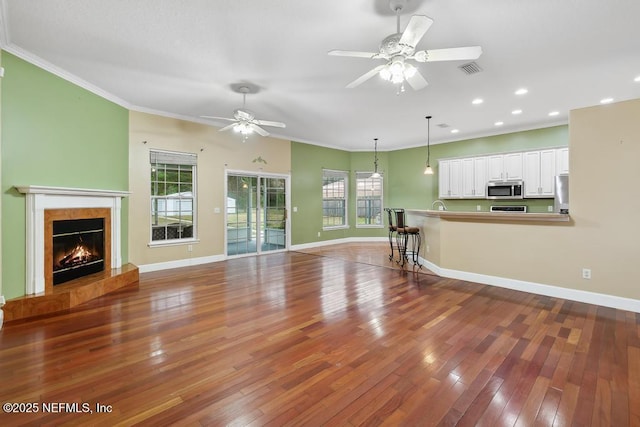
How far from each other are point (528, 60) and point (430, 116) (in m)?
2.38

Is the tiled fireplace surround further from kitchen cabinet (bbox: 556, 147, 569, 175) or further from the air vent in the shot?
kitchen cabinet (bbox: 556, 147, 569, 175)

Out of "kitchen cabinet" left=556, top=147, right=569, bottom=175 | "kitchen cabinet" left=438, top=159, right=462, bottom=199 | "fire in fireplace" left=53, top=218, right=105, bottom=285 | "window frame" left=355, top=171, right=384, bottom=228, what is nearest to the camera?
"fire in fireplace" left=53, top=218, right=105, bottom=285

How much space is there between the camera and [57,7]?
259cm

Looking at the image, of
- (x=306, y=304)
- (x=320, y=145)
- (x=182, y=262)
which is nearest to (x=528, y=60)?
(x=306, y=304)

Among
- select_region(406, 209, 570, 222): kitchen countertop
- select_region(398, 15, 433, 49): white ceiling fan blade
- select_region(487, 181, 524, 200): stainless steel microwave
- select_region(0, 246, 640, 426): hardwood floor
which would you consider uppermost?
select_region(398, 15, 433, 49): white ceiling fan blade

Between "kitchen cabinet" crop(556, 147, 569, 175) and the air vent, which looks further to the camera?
"kitchen cabinet" crop(556, 147, 569, 175)

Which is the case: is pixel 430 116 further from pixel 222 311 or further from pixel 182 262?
pixel 182 262

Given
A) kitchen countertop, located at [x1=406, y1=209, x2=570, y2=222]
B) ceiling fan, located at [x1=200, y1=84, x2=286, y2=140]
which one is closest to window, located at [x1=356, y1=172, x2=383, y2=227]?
kitchen countertop, located at [x1=406, y1=209, x2=570, y2=222]

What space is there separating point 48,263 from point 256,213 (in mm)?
4004

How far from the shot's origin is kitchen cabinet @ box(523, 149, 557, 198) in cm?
633

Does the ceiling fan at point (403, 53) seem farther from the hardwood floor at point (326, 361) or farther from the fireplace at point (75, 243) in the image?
the fireplace at point (75, 243)

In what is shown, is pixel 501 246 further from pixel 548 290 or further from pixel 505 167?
pixel 505 167

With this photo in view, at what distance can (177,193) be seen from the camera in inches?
230

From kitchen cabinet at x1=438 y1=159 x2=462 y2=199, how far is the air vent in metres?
4.24
